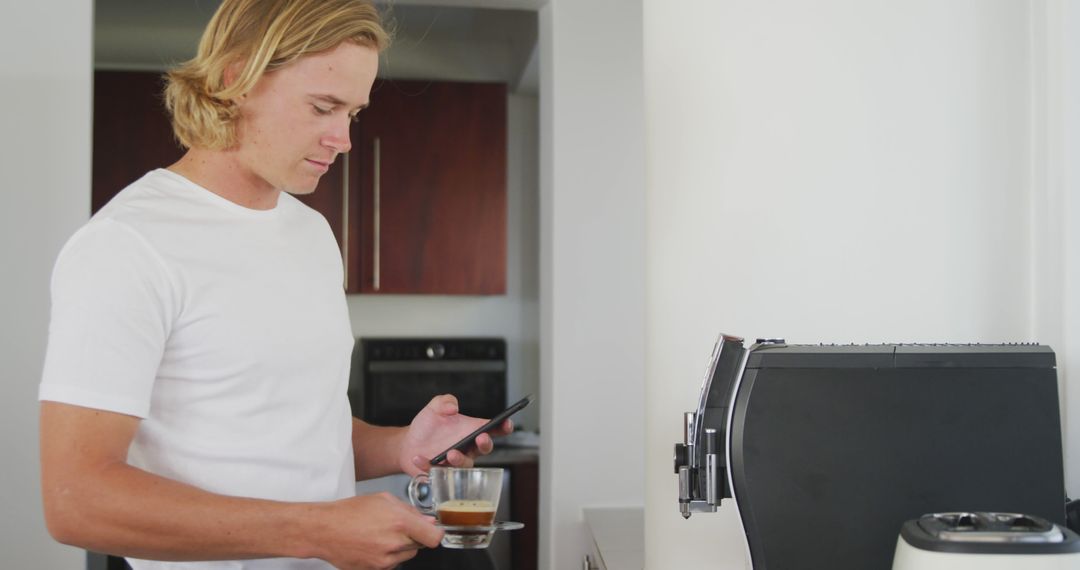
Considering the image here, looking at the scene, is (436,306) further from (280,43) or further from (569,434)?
(280,43)

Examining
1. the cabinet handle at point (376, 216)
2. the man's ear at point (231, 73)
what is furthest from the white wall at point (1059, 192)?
the cabinet handle at point (376, 216)

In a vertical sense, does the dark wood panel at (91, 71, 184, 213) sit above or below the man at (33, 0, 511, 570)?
above

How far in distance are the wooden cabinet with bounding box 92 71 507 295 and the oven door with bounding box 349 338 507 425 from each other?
0.22m

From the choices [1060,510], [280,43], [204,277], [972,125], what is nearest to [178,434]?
[204,277]

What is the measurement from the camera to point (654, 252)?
4.76 feet

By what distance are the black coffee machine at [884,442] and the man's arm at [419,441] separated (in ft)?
1.52

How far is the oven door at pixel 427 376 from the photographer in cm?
411

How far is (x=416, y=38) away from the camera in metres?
4.36

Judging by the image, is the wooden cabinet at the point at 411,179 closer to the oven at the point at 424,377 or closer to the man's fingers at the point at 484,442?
the oven at the point at 424,377

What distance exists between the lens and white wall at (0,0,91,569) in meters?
2.53

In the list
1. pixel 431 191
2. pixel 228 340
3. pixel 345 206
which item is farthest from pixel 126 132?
pixel 228 340

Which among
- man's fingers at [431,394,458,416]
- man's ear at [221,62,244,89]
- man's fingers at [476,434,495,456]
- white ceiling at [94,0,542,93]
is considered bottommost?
man's fingers at [476,434,495,456]

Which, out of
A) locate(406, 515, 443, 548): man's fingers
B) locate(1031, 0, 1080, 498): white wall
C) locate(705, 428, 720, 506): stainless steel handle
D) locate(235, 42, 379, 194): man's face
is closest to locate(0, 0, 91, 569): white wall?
locate(235, 42, 379, 194): man's face

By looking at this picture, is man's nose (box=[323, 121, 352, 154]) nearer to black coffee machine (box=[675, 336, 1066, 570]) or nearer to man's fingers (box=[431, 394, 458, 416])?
man's fingers (box=[431, 394, 458, 416])
